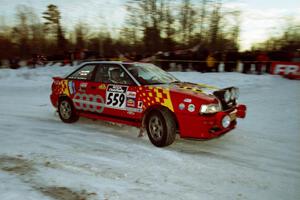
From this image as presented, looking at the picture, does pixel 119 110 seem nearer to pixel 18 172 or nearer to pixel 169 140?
pixel 169 140

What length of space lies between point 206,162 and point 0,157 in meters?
3.12

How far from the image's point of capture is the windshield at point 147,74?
549 centimetres

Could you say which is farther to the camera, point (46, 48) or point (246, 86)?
point (46, 48)

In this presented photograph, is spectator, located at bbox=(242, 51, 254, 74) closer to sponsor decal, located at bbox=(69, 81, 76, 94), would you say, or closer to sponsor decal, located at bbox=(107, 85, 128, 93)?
sponsor decal, located at bbox=(69, 81, 76, 94)

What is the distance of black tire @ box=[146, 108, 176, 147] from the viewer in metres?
4.87

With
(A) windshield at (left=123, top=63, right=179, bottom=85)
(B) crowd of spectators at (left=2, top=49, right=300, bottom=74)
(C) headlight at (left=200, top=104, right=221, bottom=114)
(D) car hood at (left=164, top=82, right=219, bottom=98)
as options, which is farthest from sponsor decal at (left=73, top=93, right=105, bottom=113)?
(B) crowd of spectators at (left=2, top=49, right=300, bottom=74)

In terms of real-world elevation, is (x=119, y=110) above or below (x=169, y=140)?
above

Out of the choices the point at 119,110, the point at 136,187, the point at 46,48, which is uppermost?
the point at 46,48

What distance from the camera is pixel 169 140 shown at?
Result: 4934 mm

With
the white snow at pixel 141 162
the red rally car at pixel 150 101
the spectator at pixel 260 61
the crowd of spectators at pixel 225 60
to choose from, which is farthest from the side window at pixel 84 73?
the spectator at pixel 260 61

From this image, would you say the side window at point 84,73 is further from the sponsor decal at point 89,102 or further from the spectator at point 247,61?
the spectator at point 247,61

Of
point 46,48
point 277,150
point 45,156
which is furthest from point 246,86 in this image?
point 46,48

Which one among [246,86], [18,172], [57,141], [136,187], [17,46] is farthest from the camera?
[17,46]

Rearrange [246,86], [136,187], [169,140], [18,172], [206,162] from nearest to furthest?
[136,187], [18,172], [206,162], [169,140], [246,86]
